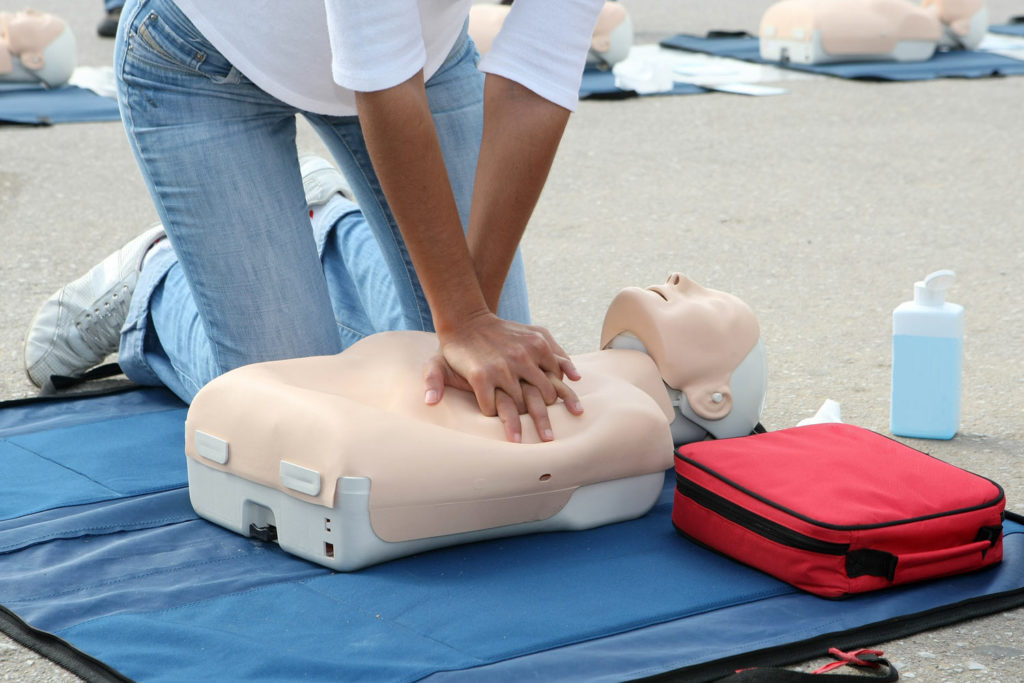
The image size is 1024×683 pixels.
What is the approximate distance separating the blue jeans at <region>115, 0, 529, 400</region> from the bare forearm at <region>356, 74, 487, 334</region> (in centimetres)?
35

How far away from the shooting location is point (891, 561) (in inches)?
58.6

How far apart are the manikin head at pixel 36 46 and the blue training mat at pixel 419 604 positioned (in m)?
4.17

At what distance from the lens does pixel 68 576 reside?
5.18 feet

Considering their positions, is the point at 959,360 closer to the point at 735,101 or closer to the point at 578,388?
the point at 578,388

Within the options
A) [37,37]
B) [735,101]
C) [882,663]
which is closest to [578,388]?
[882,663]

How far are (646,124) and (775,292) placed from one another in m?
2.30

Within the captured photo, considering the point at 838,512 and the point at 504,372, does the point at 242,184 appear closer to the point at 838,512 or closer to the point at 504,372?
the point at 504,372

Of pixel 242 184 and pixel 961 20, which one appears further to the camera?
pixel 961 20

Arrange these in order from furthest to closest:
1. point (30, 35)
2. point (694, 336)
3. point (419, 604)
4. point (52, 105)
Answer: point (30, 35)
point (52, 105)
point (694, 336)
point (419, 604)

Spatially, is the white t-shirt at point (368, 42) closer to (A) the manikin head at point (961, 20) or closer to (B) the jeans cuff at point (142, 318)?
(B) the jeans cuff at point (142, 318)

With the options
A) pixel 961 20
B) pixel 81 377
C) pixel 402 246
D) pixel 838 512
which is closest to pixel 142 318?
pixel 81 377

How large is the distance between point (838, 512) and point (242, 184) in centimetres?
96

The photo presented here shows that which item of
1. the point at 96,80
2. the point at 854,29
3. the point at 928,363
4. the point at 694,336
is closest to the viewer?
the point at 694,336

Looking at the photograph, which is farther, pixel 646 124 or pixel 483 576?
pixel 646 124
